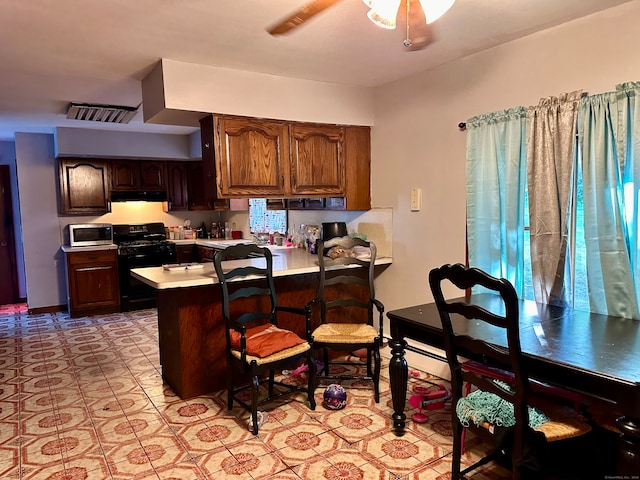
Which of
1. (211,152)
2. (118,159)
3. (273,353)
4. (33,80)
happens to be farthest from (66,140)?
(273,353)

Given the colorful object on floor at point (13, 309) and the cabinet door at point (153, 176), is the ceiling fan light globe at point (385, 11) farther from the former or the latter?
the colorful object on floor at point (13, 309)

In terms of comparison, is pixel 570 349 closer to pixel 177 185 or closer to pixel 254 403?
pixel 254 403

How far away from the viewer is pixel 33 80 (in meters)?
3.30

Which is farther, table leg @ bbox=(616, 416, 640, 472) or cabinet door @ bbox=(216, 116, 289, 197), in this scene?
cabinet door @ bbox=(216, 116, 289, 197)

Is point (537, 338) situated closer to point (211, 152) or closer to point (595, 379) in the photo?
point (595, 379)

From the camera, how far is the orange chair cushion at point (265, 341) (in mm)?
2656

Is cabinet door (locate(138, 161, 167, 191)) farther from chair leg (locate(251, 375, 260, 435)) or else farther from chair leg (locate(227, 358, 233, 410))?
chair leg (locate(251, 375, 260, 435))

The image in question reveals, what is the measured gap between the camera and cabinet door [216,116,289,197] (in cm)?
324

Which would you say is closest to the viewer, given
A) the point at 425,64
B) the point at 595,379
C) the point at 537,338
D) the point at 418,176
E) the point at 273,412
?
the point at 595,379

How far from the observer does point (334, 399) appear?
2846 millimetres

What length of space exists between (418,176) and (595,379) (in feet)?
7.14

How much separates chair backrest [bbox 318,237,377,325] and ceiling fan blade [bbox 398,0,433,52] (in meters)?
1.38

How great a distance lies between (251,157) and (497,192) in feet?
5.89

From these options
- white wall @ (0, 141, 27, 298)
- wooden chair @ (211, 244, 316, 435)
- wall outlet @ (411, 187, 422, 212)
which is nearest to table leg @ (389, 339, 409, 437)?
wooden chair @ (211, 244, 316, 435)
